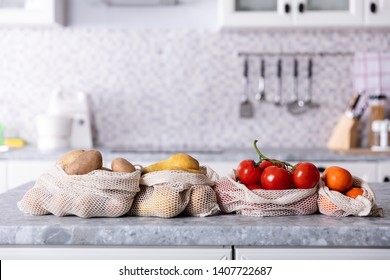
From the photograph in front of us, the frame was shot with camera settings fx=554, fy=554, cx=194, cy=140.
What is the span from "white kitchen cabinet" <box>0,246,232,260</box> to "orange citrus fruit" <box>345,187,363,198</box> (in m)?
0.35

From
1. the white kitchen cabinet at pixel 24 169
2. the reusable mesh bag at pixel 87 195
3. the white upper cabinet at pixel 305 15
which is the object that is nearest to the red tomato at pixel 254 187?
the reusable mesh bag at pixel 87 195

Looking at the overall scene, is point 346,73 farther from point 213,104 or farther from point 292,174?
point 292,174

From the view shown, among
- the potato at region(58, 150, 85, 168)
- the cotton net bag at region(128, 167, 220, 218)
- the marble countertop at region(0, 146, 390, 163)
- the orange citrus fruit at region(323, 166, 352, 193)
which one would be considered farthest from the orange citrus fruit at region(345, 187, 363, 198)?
the marble countertop at region(0, 146, 390, 163)

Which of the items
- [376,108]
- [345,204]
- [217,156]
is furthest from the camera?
[376,108]

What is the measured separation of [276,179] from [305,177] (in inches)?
2.7

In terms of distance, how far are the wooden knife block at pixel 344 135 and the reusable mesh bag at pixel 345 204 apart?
6.74ft

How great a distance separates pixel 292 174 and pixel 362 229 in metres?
0.24

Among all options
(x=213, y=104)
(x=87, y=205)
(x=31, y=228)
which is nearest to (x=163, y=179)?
(x=87, y=205)

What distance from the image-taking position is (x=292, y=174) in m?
1.37

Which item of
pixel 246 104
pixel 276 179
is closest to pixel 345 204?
pixel 276 179

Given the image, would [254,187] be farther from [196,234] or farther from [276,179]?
[196,234]

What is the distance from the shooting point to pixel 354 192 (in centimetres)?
135

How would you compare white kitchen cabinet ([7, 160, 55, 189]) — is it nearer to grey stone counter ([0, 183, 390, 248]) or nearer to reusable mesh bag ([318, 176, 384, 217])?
grey stone counter ([0, 183, 390, 248])
